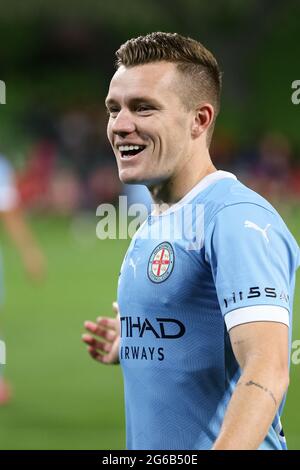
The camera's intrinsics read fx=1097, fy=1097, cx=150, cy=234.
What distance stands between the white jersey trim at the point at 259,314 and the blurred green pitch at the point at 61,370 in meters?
4.68

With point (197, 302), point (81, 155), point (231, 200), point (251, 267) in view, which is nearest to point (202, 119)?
point (231, 200)

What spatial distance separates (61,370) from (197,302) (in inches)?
302

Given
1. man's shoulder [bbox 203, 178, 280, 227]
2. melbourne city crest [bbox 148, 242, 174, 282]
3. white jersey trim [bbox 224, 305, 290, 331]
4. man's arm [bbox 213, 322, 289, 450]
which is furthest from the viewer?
melbourne city crest [bbox 148, 242, 174, 282]

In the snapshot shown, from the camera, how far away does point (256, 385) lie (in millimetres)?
2775

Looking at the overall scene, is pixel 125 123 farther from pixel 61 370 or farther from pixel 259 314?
pixel 61 370

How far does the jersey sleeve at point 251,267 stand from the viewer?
9.58ft

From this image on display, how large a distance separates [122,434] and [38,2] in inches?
1182

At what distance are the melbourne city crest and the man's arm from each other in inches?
17.5

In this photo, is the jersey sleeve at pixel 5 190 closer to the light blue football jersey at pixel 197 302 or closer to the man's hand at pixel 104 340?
the man's hand at pixel 104 340

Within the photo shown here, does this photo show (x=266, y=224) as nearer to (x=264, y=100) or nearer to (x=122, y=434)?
(x=122, y=434)

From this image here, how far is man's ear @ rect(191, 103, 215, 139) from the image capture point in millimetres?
3518

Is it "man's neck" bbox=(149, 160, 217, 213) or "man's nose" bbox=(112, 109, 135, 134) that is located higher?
"man's nose" bbox=(112, 109, 135, 134)

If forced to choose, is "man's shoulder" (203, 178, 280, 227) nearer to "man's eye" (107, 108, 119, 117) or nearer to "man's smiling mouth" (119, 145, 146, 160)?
"man's smiling mouth" (119, 145, 146, 160)

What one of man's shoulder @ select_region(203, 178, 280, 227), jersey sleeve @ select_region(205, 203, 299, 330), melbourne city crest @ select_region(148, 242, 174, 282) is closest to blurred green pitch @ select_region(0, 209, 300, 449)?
melbourne city crest @ select_region(148, 242, 174, 282)
